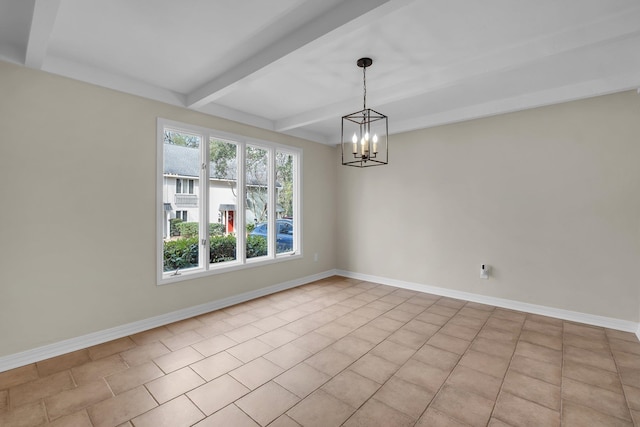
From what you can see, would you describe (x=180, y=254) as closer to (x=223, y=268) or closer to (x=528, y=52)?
(x=223, y=268)

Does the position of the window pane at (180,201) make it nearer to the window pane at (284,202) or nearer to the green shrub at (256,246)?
the green shrub at (256,246)

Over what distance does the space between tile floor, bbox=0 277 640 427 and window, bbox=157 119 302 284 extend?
832 mm

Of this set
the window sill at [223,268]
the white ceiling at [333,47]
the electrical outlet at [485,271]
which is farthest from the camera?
the electrical outlet at [485,271]

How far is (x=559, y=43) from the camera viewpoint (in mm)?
2264

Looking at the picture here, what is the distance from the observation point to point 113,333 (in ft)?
9.69

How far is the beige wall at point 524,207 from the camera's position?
3.18 m

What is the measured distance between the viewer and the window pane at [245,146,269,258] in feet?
14.2

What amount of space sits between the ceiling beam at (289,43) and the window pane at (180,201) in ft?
1.89

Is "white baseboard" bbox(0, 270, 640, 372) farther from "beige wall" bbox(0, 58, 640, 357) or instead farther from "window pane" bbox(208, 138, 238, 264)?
"window pane" bbox(208, 138, 238, 264)

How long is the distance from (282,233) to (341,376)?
285 cm

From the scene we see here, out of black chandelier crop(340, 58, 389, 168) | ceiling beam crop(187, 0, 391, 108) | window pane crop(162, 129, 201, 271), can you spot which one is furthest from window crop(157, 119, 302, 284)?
black chandelier crop(340, 58, 389, 168)

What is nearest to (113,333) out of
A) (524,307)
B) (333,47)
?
(333,47)

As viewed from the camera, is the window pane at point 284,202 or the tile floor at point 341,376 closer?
the tile floor at point 341,376

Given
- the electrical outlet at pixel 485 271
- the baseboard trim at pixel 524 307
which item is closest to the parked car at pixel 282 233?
the baseboard trim at pixel 524 307
